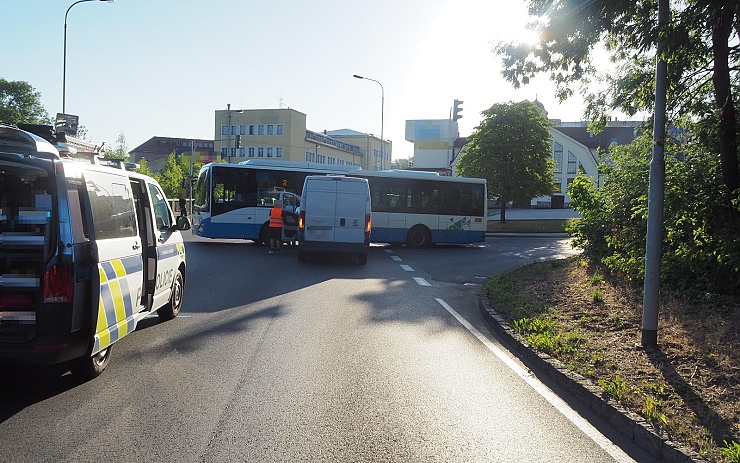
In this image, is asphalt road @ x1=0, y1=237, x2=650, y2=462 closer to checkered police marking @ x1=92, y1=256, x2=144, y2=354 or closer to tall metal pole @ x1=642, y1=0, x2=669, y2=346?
checkered police marking @ x1=92, y1=256, x2=144, y2=354

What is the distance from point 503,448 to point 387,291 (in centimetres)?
816

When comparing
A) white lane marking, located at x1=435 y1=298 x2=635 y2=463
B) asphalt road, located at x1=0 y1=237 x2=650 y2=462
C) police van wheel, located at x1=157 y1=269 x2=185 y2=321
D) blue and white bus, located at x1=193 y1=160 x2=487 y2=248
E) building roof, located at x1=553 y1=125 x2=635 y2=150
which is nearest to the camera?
asphalt road, located at x1=0 y1=237 x2=650 y2=462

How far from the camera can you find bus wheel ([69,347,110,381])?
5.72 meters

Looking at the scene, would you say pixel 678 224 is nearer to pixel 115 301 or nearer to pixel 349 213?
pixel 115 301

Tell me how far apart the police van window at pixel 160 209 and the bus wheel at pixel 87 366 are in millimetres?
2266

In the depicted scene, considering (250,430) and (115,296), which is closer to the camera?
(250,430)

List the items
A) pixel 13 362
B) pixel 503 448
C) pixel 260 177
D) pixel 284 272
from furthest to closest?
pixel 260 177
pixel 284 272
pixel 13 362
pixel 503 448

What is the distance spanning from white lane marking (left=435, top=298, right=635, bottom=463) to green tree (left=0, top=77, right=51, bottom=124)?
7582cm

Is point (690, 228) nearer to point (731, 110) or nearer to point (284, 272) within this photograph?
point (731, 110)

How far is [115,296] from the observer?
5.86 meters

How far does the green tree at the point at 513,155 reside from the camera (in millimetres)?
36906

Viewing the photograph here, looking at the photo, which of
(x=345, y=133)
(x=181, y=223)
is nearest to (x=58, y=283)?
(x=181, y=223)

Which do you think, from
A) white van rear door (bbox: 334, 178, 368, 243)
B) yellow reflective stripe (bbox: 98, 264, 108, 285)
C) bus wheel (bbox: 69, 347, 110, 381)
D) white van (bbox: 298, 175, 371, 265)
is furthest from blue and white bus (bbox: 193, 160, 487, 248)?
yellow reflective stripe (bbox: 98, 264, 108, 285)

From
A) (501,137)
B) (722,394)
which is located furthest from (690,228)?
(501,137)
